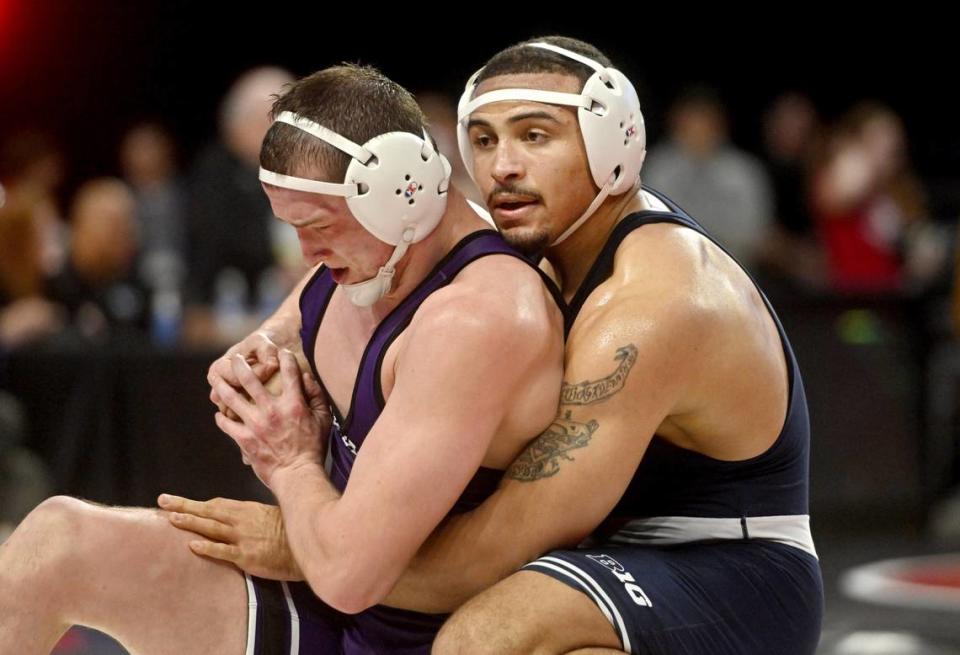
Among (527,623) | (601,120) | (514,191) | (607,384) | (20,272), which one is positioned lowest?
(20,272)

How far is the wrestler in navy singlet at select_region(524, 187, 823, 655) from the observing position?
3273 millimetres

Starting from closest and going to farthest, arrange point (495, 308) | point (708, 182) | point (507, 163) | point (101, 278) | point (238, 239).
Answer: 1. point (495, 308)
2. point (507, 163)
3. point (238, 239)
4. point (101, 278)
5. point (708, 182)

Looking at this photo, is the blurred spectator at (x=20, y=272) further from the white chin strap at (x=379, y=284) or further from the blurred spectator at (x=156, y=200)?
A: the white chin strap at (x=379, y=284)

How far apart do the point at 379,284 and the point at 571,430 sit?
0.57 m

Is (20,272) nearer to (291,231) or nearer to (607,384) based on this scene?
(291,231)

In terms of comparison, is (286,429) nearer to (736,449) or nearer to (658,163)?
(736,449)

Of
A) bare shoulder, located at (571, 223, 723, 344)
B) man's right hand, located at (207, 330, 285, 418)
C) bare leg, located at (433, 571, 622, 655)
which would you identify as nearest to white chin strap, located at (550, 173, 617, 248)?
bare shoulder, located at (571, 223, 723, 344)

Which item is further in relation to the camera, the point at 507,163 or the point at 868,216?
the point at 868,216

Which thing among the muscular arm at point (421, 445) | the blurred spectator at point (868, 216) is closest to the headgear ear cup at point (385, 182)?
the muscular arm at point (421, 445)

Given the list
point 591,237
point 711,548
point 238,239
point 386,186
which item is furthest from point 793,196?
point 386,186

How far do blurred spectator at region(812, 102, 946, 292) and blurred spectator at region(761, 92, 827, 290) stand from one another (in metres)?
0.20

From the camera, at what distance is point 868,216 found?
10.1m

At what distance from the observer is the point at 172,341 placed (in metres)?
7.30

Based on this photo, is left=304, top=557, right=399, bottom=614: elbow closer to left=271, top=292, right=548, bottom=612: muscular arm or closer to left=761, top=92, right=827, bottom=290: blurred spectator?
left=271, top=292, right=548, bottom=612: muscular arm
